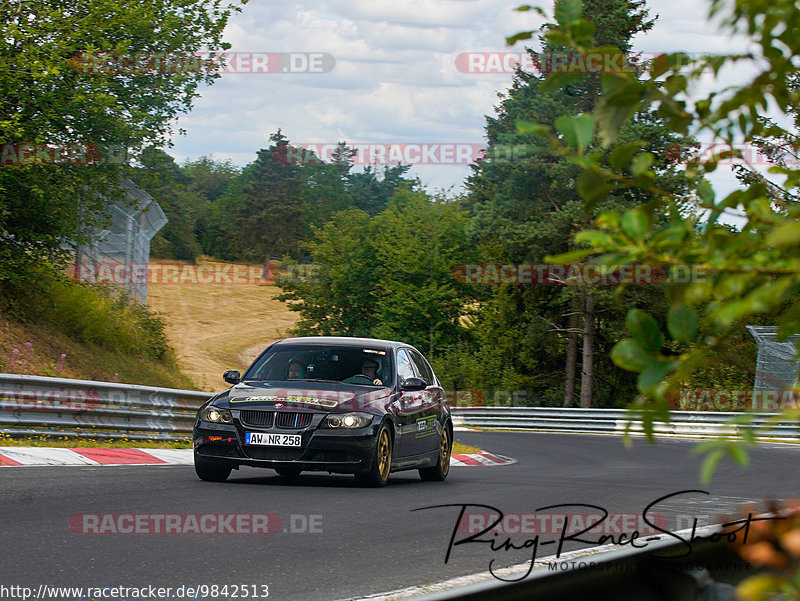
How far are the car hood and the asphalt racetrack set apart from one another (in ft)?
2.62

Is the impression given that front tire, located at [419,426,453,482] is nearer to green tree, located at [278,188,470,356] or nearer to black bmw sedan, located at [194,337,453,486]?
black bmw sedan, located at [194,337,453,486]

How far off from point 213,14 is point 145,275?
24.4 metres

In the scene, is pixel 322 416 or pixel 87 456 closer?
pixel 322 416

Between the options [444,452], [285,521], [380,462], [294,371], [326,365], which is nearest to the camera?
[285,521]

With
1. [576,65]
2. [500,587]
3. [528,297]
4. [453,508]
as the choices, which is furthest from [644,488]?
[528,297]

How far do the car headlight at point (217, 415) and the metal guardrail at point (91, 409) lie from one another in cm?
403

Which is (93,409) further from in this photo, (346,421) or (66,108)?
(66,108)

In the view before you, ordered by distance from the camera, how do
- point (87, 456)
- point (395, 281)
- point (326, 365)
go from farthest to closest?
point (395, 281) < point (87, 456) < point (326, 365)

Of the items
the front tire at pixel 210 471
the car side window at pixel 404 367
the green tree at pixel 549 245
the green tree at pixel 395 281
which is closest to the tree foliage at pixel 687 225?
the front tire at pixel 210 471

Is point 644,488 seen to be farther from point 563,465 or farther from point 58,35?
point 58,35

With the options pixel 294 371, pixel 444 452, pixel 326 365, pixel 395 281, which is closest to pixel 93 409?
pixel 294 371

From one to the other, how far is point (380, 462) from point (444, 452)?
218cm

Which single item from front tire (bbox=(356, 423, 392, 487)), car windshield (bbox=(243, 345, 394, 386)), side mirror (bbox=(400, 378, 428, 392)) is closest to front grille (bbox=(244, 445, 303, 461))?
front tire (bbox=(356, 423, 392, 487))

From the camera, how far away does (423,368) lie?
13812mm
